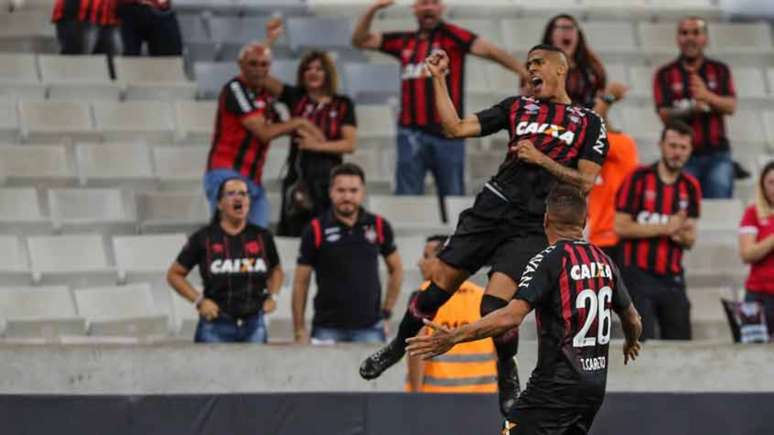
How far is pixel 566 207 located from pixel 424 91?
4887mm

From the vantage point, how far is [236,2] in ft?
50.9

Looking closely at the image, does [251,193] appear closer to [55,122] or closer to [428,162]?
[428,162]

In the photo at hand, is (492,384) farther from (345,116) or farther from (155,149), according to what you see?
(155,149)

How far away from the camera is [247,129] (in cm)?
1198

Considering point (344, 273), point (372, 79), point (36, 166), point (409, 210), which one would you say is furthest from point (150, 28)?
point (344, 273)

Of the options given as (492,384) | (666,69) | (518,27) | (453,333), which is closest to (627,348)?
(453,333)

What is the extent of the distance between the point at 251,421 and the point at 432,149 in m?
3.44

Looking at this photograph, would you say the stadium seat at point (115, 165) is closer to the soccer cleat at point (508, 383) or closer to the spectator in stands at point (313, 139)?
the spectator in stands at point (313, 139)

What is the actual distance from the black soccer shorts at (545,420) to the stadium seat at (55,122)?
6541mm

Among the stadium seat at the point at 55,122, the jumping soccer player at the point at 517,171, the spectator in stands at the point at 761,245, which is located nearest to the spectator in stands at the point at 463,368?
the jumping soccer player at the point at 517,171

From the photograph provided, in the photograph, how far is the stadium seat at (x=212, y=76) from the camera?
46.7ft

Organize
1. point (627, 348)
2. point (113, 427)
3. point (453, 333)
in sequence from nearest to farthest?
point (453, 333)
point (627, 348)
point (113, 427)

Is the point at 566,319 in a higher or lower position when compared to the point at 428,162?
higher

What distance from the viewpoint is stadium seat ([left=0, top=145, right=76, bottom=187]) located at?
13.1 metres
